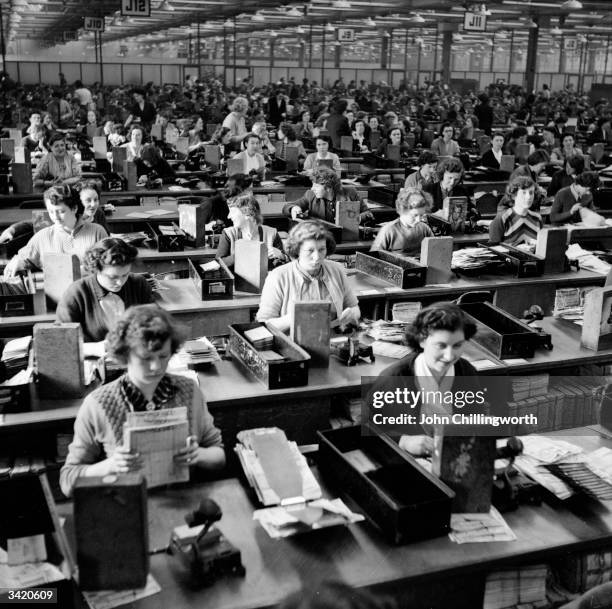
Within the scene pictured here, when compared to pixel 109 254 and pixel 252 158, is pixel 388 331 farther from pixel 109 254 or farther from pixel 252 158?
pixel 252 158

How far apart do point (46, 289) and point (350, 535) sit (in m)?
2.61

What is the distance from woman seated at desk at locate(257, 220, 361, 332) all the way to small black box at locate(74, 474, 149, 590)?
226 cm

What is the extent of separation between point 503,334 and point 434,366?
3.21 ft

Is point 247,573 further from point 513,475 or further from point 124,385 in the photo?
point 513,475

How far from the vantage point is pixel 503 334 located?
413 centimetres

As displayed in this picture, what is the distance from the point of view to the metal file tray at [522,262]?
5535 millimetres

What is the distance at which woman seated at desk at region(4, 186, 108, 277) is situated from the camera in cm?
494

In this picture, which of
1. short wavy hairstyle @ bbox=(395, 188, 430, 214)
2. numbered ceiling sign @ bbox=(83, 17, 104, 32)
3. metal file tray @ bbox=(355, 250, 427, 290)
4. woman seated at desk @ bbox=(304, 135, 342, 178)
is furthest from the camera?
numbered ceiling sign @ bbox=(83, 17, 104, 32)

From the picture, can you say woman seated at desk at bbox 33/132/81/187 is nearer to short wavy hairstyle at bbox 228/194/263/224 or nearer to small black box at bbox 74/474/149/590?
short wavy hairstyle at bbox 228/194/263/224

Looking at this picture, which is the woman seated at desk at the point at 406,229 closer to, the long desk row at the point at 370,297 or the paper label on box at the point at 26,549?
the long desk row at the point at 370,297

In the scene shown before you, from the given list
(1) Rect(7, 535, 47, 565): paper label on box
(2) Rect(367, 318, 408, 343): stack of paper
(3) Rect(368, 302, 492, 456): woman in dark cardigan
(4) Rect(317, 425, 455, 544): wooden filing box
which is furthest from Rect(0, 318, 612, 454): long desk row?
(1) Rect(7, 535, 47, 565): paper label on box

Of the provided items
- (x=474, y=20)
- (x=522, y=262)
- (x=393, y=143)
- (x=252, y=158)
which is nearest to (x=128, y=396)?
(x=522, y=262)

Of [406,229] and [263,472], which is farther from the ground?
[406,229]

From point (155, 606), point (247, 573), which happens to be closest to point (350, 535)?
point (247, 573)
